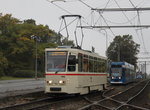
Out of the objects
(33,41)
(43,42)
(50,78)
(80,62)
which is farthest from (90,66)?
(43,42)

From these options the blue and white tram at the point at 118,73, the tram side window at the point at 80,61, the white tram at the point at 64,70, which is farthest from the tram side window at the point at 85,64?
the blue and white tram at the point at 118,73

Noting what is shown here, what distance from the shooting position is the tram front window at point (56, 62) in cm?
1855

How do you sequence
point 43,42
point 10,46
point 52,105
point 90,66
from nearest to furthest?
point 52,105, point 90,66, point 10,46, point 43,42

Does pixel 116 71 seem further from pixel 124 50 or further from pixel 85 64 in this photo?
pixel 124 50

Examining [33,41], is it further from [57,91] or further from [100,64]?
[57,91]

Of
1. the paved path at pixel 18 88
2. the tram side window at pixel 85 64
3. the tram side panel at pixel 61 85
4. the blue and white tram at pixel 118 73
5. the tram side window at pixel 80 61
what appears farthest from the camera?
the blue and white tram at pixel 118 73

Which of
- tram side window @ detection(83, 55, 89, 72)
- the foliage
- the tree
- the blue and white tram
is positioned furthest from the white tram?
the tree

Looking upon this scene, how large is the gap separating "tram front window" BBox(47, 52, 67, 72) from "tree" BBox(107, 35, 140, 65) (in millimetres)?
→ 71992

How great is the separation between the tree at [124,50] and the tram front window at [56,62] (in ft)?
236

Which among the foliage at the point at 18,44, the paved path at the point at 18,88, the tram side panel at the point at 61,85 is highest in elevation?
the foliage at the point at 18,44

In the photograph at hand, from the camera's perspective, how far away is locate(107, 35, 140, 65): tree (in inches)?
3566

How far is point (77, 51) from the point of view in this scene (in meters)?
19.1

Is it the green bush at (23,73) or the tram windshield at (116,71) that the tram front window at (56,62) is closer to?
the tram windshield at (116,71)

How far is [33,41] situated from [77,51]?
5264cm
